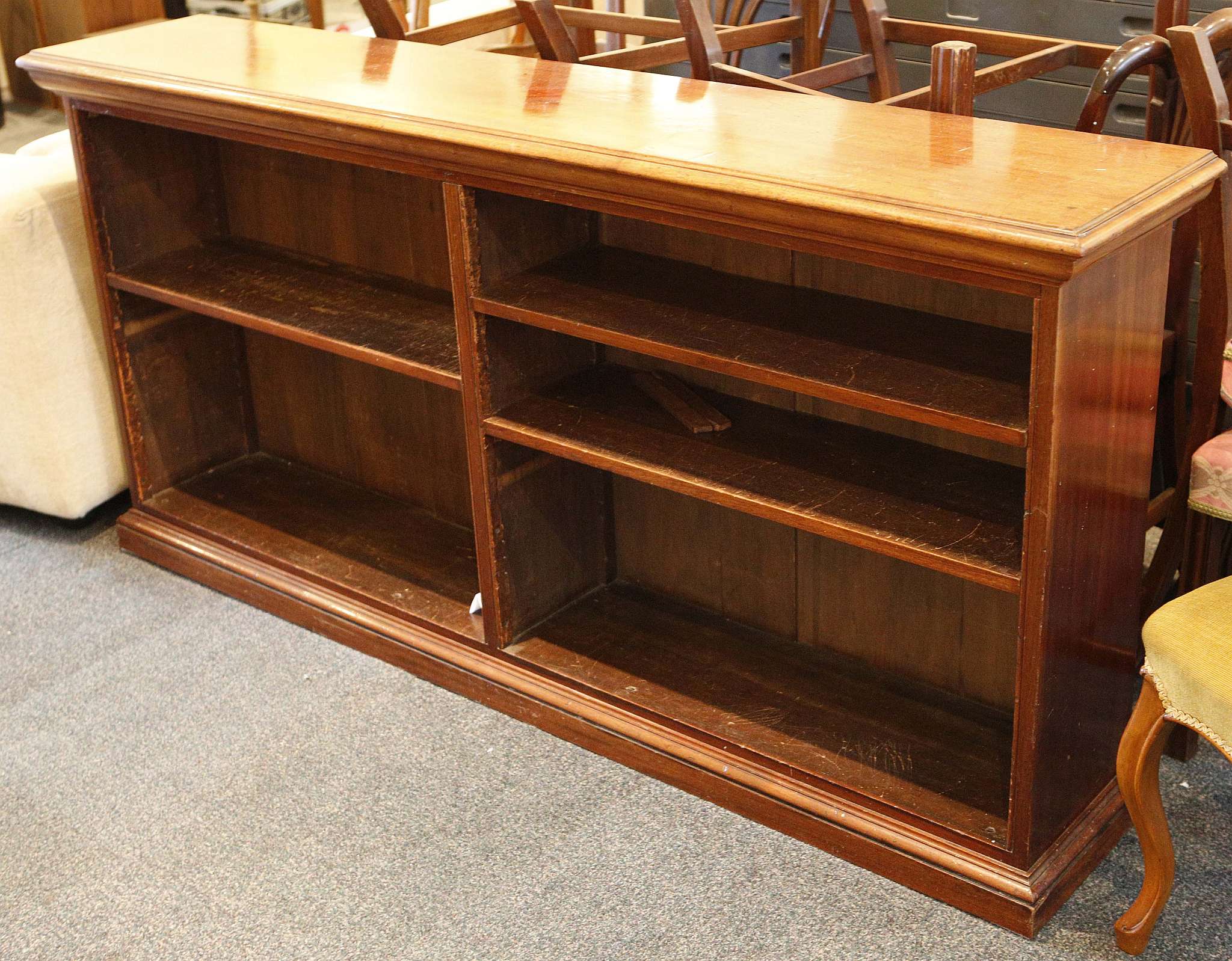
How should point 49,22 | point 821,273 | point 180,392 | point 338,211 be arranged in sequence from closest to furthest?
point 821,273, point 338,211, point 180,392, point 49,22

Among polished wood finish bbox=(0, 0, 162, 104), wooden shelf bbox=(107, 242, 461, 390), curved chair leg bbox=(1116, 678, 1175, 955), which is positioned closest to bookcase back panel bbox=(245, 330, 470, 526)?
wooden shelf bbox=(107, 242, 461, 390)

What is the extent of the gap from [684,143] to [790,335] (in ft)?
0.97

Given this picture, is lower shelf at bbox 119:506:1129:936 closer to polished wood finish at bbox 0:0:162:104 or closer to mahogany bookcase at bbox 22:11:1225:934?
mahogany bookcase at bbox 22:11:1225:934

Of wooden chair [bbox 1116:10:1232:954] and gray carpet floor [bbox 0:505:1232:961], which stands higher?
wooden chair [bbox 1116:10:1232:954]

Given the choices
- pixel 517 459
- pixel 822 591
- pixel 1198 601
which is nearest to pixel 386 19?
pixel 517 459

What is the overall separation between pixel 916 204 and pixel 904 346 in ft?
1.05

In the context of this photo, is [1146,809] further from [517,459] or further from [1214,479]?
[517,459]

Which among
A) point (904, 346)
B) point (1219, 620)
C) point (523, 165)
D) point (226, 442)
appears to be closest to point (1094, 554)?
point (1219, 620)

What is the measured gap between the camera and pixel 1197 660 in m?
1.59

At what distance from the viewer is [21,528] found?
3021mm

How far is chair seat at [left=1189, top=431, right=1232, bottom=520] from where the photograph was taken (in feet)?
6.29

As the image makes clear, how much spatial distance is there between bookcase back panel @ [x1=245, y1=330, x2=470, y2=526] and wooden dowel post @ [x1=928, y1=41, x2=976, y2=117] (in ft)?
3.47

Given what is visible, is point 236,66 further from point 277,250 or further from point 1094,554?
point 1094,554

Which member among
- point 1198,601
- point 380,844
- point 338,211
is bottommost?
point 380,844
